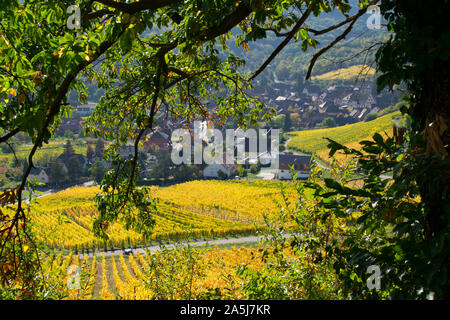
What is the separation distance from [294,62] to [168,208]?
11349 cm

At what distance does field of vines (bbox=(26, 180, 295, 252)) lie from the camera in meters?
23.9

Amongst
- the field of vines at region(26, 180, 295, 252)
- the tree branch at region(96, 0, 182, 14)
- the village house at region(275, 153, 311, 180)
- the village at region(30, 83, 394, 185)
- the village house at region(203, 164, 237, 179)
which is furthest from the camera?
the village house at region(203, 164, 237, 179)

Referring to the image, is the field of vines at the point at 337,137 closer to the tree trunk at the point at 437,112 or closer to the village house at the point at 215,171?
the village house at the point at 215,171

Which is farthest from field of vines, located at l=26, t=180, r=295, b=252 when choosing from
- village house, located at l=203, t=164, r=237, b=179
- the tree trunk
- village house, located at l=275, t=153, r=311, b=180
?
the tree trunk

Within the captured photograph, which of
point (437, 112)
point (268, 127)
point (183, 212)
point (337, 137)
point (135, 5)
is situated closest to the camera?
point (437, 112)

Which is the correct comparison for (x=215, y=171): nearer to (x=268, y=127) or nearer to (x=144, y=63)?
(x=268, y=127)

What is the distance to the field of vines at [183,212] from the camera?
78.3 feet

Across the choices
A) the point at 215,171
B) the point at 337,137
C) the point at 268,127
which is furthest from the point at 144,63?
the point at 268,127

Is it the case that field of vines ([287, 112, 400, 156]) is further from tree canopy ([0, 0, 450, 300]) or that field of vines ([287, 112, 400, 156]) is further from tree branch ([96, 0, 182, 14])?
tree branch ([96, 0, 182, 14])

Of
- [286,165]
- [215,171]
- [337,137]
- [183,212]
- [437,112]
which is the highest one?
[337,137]

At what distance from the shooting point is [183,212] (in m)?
32.2

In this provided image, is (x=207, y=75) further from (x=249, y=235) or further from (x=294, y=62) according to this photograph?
(x=294, y=62)
